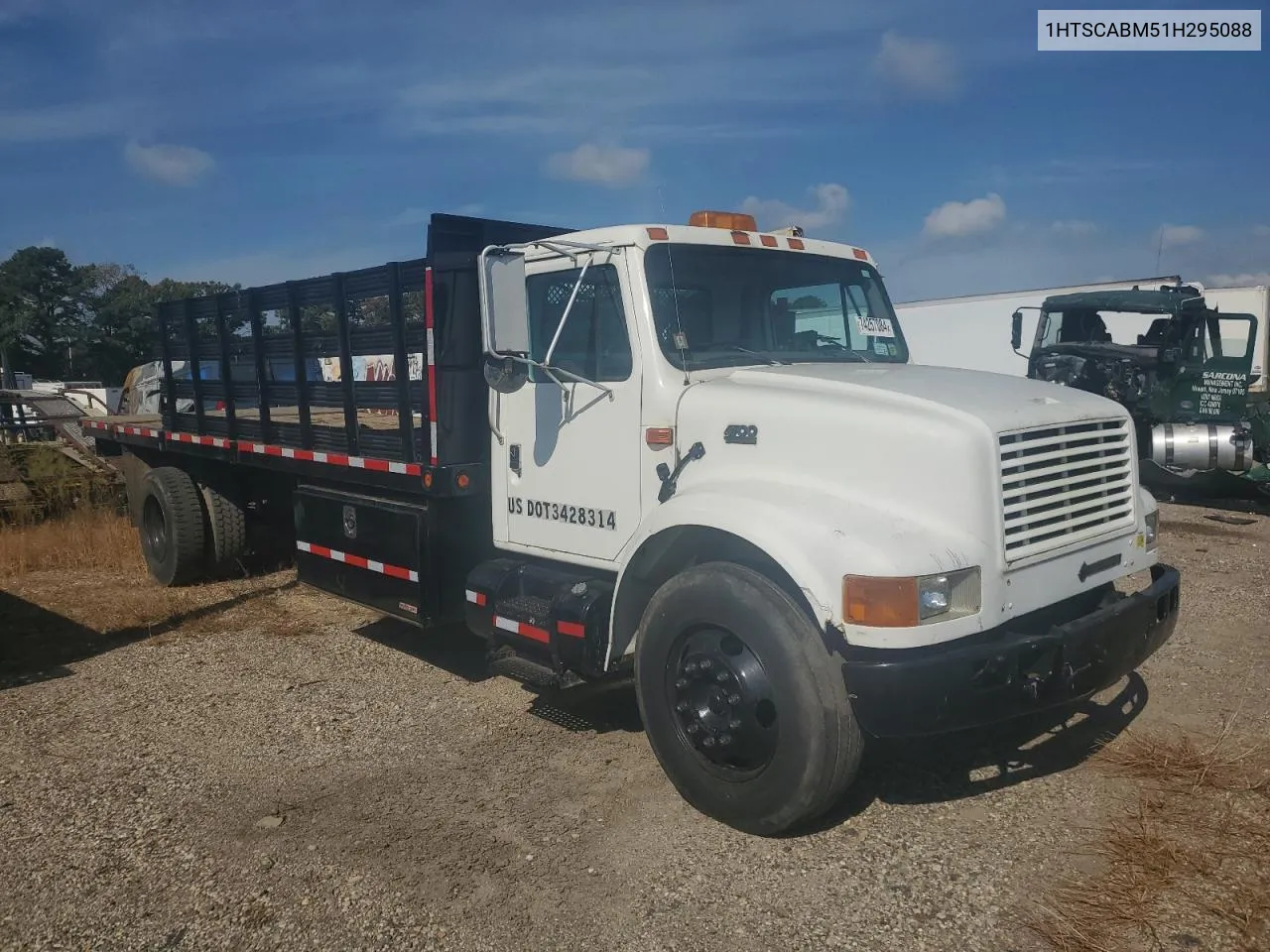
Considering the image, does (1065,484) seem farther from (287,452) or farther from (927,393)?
(287,452)

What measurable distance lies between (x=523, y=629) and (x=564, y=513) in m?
0.57

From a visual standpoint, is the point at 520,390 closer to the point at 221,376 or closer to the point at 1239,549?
the point at 221,376

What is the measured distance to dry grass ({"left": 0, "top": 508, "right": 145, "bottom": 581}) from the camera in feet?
28.7

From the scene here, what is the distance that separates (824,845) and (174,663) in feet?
14.1

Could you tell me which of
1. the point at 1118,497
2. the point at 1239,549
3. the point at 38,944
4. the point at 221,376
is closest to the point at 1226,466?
the point at 1239,549

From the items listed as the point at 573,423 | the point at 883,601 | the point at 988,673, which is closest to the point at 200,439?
the point at 573,423

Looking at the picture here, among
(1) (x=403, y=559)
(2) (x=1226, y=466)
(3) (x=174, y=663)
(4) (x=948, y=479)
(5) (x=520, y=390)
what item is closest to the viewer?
(4) (x=948, y=479)

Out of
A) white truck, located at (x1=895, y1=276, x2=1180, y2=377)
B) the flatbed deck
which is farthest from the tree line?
the flatbed deck

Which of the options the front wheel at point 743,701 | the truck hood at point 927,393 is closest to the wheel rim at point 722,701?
the front wheel at point 743,701

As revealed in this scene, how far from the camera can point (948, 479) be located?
132 inches

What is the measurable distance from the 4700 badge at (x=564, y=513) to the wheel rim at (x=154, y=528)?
447 centimetres

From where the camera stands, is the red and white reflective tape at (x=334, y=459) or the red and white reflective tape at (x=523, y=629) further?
the red and white reflective tape at (x=334, y=459)

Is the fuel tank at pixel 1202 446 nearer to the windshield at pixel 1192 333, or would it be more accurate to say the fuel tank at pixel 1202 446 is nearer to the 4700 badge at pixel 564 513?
the windshield at pixel 1192 333

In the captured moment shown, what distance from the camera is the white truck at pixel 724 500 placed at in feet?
10.9
